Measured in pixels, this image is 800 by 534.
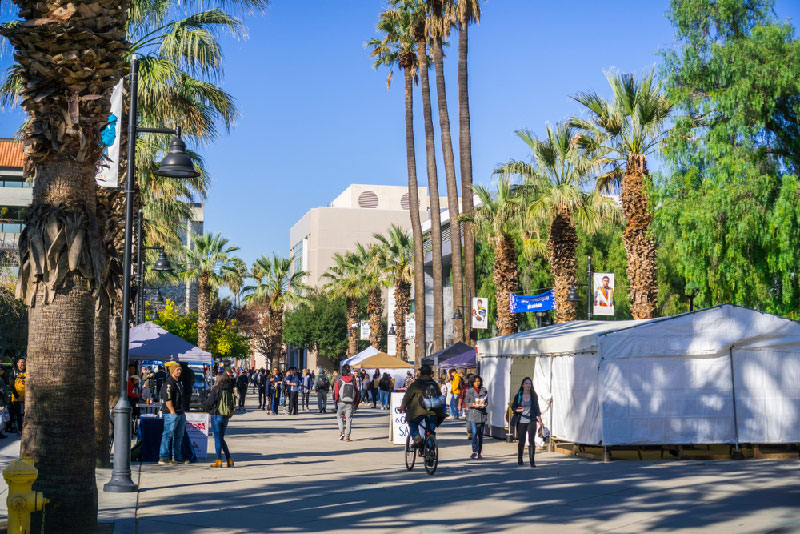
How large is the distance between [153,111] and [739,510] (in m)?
14.6

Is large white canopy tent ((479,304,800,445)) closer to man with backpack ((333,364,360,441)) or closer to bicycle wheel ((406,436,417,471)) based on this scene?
bicycle wheel ((406,436,417,471))

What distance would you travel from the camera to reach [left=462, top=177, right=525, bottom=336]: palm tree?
35.2 metres

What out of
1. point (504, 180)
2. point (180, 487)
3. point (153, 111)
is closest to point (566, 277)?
point (504, 180)

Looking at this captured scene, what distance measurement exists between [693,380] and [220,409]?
30.6ft

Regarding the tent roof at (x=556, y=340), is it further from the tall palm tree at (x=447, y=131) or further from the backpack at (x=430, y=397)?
the tall palm tree at (x=447, y=131)

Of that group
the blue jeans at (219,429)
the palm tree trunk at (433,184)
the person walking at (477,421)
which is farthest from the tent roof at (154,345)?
the palm tree trunk at (433,184)

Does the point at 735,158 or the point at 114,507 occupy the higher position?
the point at 735,158

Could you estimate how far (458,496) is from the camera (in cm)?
1218

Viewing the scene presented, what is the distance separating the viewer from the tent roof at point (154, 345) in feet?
75.4

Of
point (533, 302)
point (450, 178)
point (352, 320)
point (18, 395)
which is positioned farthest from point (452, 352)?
point (352, 320)

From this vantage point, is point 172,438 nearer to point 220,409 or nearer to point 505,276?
point 220,409

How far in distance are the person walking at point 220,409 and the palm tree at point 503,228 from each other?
20.5 metres

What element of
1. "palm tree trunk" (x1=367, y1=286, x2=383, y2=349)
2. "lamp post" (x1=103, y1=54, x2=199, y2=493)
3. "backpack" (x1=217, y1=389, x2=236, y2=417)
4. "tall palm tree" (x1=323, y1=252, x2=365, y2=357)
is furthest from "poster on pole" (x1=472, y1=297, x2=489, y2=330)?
"tall palm tree" (x1=323, y1=252, x2=365, y2=357)

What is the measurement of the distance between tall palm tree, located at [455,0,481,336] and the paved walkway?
67.1 feet
